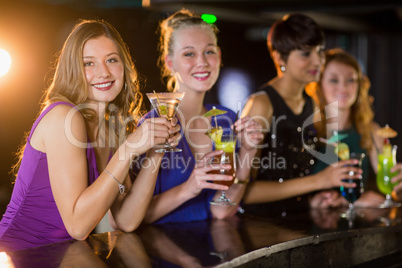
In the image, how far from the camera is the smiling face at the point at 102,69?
7.90 ft

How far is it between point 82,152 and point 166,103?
481 mm

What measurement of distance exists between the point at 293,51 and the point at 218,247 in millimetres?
2063

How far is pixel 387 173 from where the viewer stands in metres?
3.29

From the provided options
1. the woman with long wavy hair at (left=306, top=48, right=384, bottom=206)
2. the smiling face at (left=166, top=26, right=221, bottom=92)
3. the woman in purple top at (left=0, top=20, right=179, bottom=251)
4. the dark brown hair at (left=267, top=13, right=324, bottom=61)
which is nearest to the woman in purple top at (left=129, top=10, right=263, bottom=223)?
the smiling face at (left=166, top=26, right=221, bottom=92)

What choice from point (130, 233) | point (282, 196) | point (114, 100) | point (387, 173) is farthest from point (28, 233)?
point (387, 173)

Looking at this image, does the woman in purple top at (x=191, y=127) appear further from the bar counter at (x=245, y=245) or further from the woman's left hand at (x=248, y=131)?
the bar counter at (x=245, y=245)

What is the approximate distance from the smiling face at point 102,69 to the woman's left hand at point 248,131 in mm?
732

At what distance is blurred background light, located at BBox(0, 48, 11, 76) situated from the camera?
405 cm

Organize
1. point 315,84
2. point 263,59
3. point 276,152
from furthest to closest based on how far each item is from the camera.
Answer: point 263,59 → point 315,84 → point 276,152

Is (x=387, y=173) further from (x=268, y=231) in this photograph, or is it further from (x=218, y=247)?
(x=218, y=247)

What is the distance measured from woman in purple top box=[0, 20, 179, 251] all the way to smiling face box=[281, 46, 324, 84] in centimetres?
152

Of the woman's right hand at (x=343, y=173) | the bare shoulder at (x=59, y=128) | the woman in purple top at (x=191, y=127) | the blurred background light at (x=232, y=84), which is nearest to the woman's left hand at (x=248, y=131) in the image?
the woman in purple top at (x=191, y=127)

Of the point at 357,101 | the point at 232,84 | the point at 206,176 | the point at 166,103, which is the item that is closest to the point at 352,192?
the point at 206,176

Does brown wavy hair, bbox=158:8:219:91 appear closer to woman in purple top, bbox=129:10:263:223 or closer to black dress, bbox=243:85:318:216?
woman in purple top, bbox=129:10:263:223
